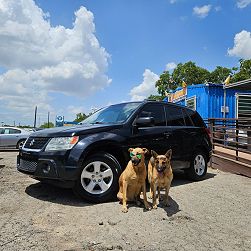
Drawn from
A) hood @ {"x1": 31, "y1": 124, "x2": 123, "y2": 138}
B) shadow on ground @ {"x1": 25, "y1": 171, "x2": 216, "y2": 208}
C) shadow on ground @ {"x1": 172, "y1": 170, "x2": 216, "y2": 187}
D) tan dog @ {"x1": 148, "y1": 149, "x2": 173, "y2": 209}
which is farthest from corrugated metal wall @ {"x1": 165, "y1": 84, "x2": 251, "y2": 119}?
tan dog @ {"x1": 148, "y1": 149, "x2": 173, "y2": 209}

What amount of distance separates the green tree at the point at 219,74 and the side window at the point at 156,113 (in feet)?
135

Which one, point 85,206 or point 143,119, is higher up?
point 143,119

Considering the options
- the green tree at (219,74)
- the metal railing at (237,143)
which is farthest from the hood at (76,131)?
the green tree at (219,74)

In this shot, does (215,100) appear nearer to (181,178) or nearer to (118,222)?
Answer: (181,178)

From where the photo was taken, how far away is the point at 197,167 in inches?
278

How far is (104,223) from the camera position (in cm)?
406

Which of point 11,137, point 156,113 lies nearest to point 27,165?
point 156,113

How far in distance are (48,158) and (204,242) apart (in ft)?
8.72

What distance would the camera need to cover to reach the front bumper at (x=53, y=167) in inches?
188

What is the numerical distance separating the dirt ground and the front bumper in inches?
17.2

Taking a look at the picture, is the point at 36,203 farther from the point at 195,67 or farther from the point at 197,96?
the point at 195,67

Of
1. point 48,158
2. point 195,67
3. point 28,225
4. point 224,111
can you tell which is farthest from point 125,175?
point 195,67

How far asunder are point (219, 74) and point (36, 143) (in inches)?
1738

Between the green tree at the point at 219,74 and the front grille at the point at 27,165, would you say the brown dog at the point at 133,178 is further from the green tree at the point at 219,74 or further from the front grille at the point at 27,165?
the green tree at the point at 219,74
